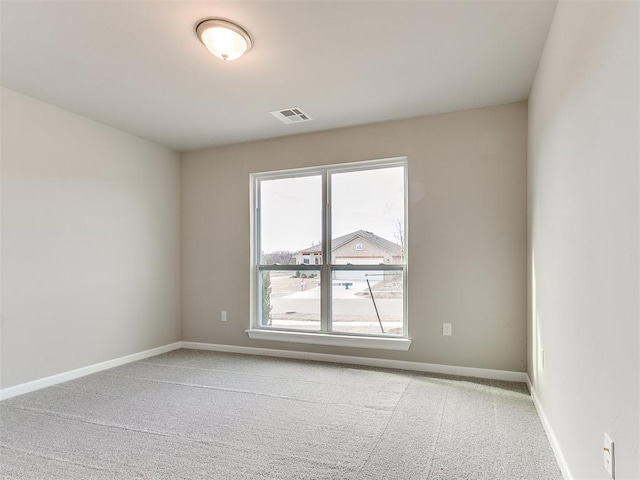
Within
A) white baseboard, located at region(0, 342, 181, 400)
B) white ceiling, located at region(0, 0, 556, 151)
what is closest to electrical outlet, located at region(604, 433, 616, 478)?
white ceiling, located at region(0, 0, 556, 151)

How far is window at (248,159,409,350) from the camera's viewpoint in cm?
396

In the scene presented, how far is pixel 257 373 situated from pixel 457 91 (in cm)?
301

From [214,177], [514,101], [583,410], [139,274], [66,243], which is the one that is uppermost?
[514,101]

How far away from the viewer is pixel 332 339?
13.3 feet

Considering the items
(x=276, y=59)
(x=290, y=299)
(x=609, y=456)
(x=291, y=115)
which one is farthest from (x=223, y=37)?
(x=290, y=299)

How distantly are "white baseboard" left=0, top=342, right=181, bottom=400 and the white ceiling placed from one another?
236 centimetres

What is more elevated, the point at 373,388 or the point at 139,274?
the point at 139,274

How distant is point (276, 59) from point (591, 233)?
2.15 m

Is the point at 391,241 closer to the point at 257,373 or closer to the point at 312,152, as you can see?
the point at 312,152

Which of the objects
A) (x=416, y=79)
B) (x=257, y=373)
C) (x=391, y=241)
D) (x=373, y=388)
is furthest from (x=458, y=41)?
(x=257, y=373)

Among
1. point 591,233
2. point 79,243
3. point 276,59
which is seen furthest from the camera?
point 79,243

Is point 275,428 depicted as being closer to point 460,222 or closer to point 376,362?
point 376,362

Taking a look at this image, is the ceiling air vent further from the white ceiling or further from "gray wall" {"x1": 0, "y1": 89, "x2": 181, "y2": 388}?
"gray wall" {"x1": 0, "y1": 89, "x2": 181, "y2": 388}

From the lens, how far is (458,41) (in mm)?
2475
